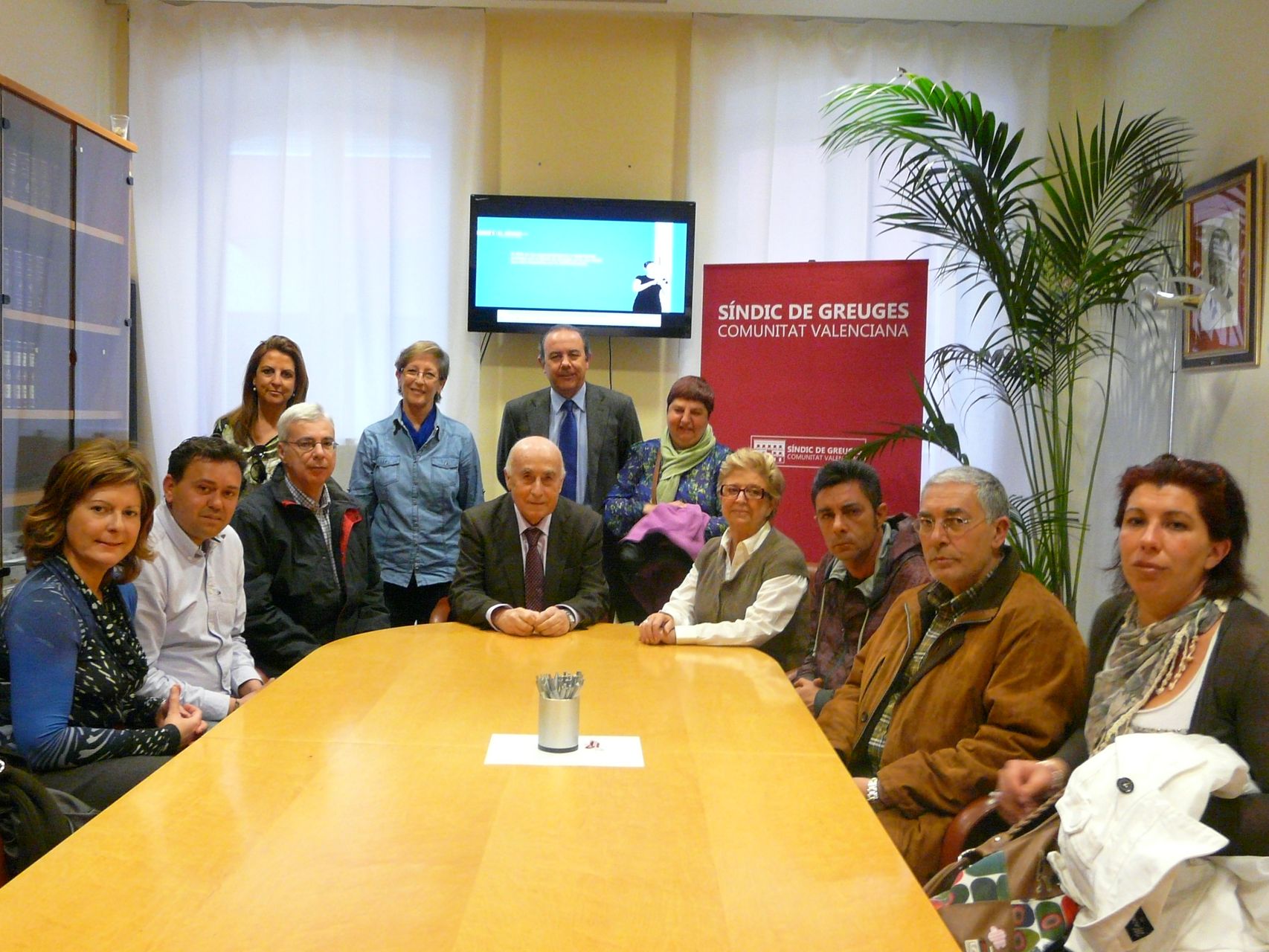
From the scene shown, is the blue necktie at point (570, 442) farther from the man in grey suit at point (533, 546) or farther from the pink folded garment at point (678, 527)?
the man in grey suit at point (533, 546)

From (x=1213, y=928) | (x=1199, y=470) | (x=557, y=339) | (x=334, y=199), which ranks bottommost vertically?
(x=1213, y=928)

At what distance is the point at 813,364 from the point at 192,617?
2.87 meters

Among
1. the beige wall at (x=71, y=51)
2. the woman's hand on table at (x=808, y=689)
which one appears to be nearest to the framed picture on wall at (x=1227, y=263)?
the woman's hand on table at (x=808, y=689)

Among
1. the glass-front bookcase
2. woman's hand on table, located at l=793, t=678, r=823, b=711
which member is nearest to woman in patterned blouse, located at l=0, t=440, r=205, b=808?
woman's hand on table, located at l=793, t=678, r=823, b=711

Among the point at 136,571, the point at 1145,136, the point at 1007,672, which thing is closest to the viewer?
the point at 1007,672

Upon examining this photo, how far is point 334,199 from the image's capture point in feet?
18.8

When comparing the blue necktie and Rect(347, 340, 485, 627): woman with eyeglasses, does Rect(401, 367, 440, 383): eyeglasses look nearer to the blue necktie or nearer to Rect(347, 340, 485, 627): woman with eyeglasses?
Rect(347, 340, 485, 627): woman with eyeglasses

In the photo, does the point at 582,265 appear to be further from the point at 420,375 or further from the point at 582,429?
the point at 420,375

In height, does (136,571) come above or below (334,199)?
below

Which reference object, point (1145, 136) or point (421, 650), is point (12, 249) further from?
point (1145, 136)

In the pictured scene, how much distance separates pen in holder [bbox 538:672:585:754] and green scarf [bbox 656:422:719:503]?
7.30 feet

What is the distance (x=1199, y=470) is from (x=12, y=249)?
4041 millimetres

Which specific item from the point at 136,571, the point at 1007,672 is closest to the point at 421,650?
the point at 136,571

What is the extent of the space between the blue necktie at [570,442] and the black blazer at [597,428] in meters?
0.05
